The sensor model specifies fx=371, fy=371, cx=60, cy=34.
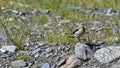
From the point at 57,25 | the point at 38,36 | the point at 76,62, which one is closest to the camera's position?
the point at 76,62

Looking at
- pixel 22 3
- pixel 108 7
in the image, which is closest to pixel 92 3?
pixel 108 7

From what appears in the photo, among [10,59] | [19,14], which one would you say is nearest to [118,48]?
[10,59]

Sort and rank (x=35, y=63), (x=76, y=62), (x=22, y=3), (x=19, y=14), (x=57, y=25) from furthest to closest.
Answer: (x=22, y=3)
(x=19, y=14)
(x=57, y=25)
(x=35, y=63)
(x=76, y=62)

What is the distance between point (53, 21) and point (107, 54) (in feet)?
17.0

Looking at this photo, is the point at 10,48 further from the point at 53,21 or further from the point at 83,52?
the point at 53,21

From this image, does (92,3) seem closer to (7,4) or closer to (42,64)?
(7,4)

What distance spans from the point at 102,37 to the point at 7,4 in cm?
691

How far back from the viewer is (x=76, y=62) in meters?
7.89

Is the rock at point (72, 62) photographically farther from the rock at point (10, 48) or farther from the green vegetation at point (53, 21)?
the rock at point (10, 48)

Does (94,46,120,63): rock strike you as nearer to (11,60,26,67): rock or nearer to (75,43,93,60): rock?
(75,43,93,60): rock

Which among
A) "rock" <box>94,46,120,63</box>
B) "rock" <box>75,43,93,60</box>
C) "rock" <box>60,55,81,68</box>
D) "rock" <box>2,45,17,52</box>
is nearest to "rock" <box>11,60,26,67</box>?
"rock" <box>2,45,17,52</box>

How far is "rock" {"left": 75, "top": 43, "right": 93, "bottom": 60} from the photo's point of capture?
Answer: 26.1 feet

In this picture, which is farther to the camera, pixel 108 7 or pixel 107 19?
pixel 108 7

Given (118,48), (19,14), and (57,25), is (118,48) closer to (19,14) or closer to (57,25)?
(57,25)
